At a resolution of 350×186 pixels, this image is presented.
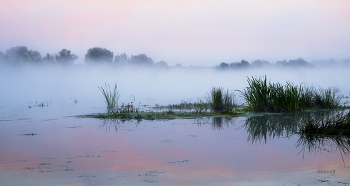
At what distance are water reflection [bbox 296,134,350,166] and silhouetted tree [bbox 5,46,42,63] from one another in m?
59.2

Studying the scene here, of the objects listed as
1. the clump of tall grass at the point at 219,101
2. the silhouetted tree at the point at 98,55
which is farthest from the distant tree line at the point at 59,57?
the clump of tall grass at the point at 219,101

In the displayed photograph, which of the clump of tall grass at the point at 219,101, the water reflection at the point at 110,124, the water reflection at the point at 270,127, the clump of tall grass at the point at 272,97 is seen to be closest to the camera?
the water reflection at the point at 270,127

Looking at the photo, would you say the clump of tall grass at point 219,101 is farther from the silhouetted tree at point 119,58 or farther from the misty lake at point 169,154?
the silhouetted tree at point 119,58

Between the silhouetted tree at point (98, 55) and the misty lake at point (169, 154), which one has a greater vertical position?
the silhouetted tree at point (98, 55)

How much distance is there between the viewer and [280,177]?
498cm

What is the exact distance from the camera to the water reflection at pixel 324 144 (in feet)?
22.5

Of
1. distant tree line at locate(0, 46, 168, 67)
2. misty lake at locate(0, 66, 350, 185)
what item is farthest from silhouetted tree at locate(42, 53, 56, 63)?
misty lake at locate(0, 66, 350, 185)

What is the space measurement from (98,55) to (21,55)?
12.6 m

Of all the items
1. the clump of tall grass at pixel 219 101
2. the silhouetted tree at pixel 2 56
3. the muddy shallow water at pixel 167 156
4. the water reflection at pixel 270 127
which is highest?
the silhouetted tree at pixel 2 56

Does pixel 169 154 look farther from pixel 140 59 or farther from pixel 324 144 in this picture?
pixel 140 59

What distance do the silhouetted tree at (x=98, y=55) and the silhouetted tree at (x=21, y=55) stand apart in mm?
8208

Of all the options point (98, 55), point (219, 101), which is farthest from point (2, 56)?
point (219, 101)

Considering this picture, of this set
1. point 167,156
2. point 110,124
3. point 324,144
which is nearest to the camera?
point 167,156

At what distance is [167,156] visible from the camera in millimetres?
6512
